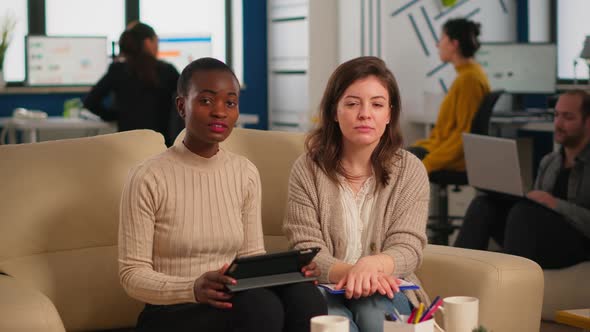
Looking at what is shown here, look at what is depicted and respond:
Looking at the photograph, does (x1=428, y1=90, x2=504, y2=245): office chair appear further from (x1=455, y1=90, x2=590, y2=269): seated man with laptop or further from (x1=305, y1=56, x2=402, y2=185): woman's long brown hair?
(x1=305, y1=56, x2=402, y2=185): woman's long brown hair

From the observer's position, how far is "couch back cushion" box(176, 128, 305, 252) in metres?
2.74

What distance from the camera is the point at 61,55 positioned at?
6.77 meters

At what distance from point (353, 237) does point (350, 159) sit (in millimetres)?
213

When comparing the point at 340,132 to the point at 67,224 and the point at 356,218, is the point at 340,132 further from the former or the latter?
the point at 67,224

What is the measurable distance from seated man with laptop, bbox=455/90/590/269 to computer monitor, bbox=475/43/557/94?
2.30 meters

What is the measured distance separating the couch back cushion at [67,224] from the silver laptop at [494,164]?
1.98m

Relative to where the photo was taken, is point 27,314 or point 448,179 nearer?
point 27,314

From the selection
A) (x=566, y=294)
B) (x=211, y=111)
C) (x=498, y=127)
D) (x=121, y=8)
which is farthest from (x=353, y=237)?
(x=121, y=8)

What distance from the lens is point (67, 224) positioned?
245 centimetres

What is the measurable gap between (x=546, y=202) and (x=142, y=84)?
2.33 meters

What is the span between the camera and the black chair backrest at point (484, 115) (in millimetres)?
5055

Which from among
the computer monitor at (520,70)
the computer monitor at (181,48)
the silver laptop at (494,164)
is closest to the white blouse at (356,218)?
the silver laptop at (494,164)

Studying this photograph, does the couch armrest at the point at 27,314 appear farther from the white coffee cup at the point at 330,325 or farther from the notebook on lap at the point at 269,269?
the white coffee cup at the point at 330,325

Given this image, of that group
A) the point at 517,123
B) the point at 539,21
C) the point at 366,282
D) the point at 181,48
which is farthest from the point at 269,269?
the point at 539,21
